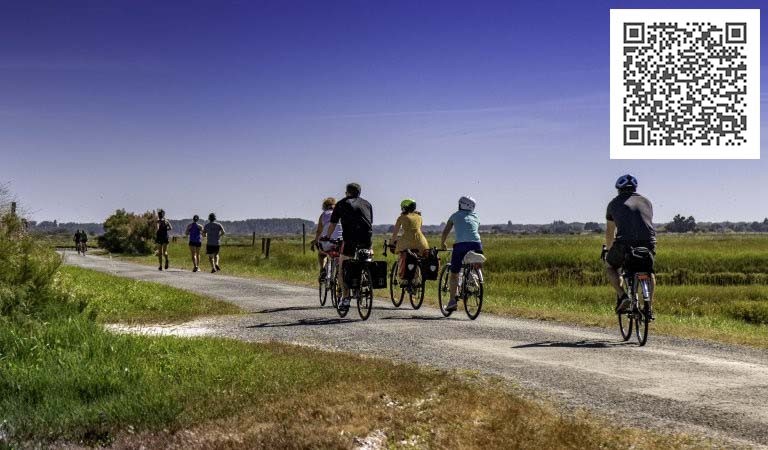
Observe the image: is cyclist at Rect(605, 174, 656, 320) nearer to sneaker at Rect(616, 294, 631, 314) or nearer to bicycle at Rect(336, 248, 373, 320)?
sneaker at Rect(616, 294, 631, 314)

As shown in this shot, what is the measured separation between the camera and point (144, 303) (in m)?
19.9

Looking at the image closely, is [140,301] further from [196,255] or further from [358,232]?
[196,255]

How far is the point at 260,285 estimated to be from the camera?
25.9 metres

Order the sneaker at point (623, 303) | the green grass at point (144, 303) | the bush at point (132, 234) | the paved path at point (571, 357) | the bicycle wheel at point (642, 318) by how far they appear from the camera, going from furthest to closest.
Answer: the bush at point (132, 234), the green grass at point (144, 303), the sneaker at point (623, 303), the bicycle wheel at point (642, 318), the paved path at point (571, 357)

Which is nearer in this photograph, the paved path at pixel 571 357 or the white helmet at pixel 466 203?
the paved path at pixel 571 357

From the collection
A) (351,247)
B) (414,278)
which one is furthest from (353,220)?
(414,278)

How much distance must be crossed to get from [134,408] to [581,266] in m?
41.4

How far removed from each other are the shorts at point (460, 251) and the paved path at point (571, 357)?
38.1 inches

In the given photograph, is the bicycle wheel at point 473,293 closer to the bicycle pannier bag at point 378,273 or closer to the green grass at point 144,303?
the bicycle pannier bag at point 378,273

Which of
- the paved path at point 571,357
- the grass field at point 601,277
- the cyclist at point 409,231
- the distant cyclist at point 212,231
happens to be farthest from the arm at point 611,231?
the distant cyclist at point 212,231

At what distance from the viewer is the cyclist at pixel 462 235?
1596cm

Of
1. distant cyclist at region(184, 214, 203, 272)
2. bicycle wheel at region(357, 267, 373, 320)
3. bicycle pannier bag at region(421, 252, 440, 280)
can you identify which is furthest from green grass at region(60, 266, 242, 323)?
distant cyclist at region(184, 214, 203, 272)

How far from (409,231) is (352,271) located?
7.62 feet

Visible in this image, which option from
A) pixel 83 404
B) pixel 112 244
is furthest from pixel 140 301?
pixel 112 244
